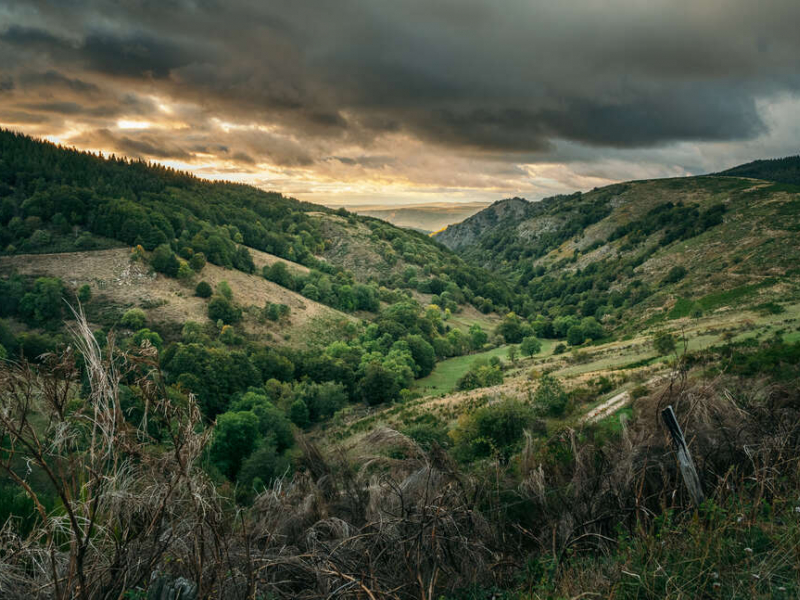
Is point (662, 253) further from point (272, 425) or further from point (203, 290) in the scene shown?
point (203, 290)

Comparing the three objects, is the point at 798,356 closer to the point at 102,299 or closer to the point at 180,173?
the point at 102,299

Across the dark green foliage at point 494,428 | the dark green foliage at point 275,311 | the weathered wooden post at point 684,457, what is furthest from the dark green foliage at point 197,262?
the weathered wooden post at point 684,457

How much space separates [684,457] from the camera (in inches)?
229

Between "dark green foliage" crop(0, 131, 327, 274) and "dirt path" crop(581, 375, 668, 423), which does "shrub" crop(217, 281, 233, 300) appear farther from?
"dirt path" crop(581, 375, 668, 423)

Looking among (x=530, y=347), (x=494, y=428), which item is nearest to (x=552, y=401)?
(x=494, y=428)

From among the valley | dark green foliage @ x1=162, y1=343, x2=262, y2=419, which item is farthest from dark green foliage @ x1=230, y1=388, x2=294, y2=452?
dark green foliage @ x1=162, y1=343, x2=262, y2=419

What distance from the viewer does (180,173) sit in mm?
184375

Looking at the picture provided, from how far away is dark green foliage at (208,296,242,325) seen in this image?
76500 mm

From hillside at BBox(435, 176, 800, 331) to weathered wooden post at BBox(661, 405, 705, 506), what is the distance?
54.1 meters

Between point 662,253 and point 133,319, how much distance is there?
115 metres

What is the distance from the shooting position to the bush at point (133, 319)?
66.7 metres

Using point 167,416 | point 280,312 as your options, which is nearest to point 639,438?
point 167,416

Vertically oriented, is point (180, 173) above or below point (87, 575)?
above

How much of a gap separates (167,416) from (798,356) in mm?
18873
